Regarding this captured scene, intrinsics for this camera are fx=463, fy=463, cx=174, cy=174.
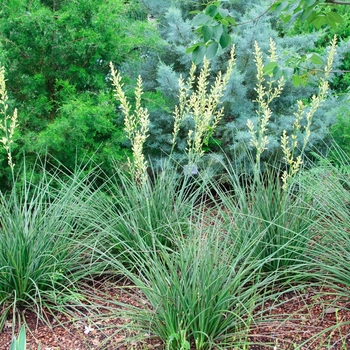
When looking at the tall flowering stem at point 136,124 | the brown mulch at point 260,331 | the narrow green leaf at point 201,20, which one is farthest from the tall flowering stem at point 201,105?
the brown mulch at point 260,331

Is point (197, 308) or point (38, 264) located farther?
point (38, 264)

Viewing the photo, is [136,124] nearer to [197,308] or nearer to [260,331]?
[197,308]

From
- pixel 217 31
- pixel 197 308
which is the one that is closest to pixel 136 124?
pixel 217 31

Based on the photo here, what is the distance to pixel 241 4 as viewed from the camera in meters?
5.93

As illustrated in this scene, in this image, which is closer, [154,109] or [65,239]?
[65,239]

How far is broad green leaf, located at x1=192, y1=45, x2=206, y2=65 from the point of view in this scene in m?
2.50

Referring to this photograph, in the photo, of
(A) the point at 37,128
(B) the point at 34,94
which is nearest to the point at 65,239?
(A) the point at 37,128

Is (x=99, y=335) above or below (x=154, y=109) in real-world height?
below

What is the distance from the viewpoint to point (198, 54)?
8.23ft

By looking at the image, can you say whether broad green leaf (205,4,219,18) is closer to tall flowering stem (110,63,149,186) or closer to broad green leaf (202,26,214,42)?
broad green leaf (202,26,214,42)

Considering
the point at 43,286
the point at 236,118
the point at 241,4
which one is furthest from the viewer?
the point at 241,4

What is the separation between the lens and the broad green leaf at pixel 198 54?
2.50 meters

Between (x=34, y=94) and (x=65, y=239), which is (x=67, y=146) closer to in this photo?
(x=34, y=94)

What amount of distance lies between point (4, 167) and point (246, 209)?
91.7 inches
